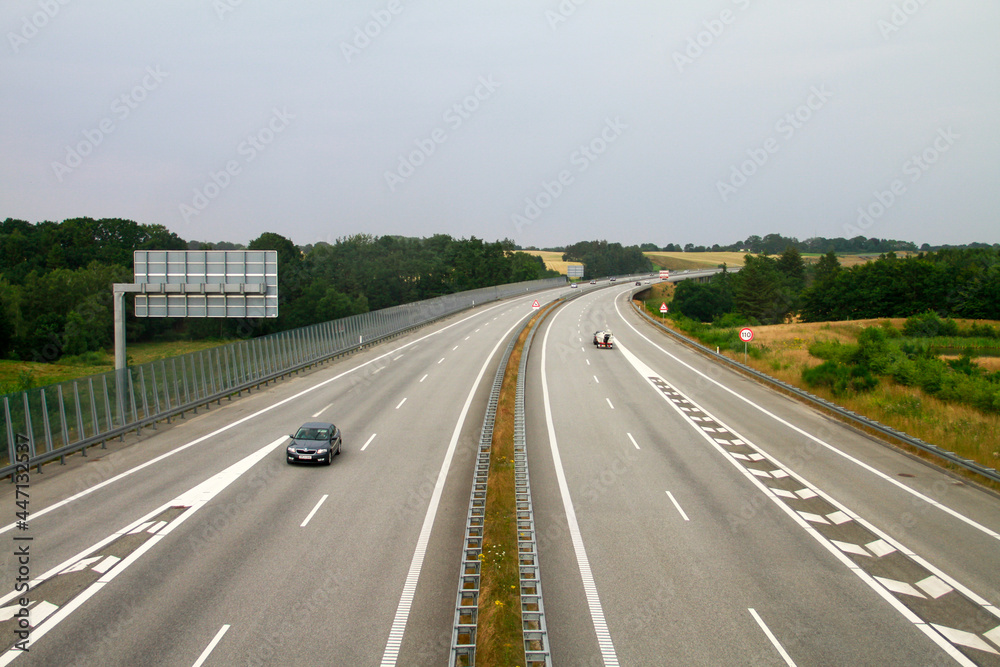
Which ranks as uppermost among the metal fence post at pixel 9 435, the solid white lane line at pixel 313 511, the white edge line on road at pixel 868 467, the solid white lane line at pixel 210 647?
the metal fence post at pixel 9 435

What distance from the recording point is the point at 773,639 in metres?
10.4

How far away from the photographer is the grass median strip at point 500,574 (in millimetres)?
9516

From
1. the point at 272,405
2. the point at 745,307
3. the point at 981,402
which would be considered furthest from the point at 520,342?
the point at 745,307

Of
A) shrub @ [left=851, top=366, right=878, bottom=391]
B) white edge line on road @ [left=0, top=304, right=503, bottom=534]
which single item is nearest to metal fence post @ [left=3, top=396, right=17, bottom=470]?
white edge line on road @ [left=0, top=304, right=503, bottom=534]

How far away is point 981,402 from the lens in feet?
88.7

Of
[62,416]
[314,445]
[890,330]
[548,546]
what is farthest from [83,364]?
[890,330]

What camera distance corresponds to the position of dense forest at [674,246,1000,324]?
278ft

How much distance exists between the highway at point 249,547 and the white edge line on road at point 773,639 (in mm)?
5144

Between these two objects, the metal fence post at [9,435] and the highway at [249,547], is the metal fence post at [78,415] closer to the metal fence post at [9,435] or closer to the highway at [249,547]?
the highway at [249,547]

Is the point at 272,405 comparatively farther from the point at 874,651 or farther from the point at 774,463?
the point at 874,651

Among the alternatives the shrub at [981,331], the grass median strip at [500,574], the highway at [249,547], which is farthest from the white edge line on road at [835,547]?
the shrub at [981,331]

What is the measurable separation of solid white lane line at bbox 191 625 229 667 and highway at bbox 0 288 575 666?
1.8 inches

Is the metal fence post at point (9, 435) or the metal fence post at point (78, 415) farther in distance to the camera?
the metal fence post at point (78, 415)

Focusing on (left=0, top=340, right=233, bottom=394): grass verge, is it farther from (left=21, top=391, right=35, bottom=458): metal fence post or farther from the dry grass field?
the dry grass field
